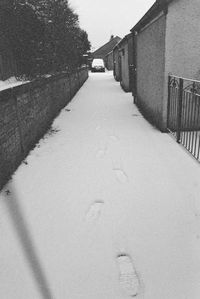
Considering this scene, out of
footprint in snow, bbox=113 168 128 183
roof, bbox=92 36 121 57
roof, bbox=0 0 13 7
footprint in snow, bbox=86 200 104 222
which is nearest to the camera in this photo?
footprint in snow, bbox=86 200 104 222

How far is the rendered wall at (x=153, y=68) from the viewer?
6.66 m

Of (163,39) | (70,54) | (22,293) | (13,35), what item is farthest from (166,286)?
(70,54)

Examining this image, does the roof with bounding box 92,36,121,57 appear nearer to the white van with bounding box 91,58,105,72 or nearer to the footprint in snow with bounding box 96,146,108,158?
the white van with bounding box 91,58,105,72

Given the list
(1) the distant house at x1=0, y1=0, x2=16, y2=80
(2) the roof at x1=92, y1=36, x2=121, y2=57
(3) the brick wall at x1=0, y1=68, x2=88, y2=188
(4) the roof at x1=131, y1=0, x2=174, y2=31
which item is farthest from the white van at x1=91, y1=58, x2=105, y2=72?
(3) the brick wall at x1=0, y1=68, x2=88, y2=188

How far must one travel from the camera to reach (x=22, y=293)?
90.7 inches

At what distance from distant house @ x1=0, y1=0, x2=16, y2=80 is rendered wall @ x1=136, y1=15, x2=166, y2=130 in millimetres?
4389

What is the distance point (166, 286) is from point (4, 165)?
2906 millimetres

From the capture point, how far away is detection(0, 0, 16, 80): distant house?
894 cm

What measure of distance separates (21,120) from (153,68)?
4.07 meters

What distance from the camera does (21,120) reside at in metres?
5.27

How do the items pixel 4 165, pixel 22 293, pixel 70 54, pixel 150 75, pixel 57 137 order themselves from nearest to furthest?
pixel 22 293 → pixel 4 165 → pixel 57 137 → pixel 150 75 → pixel 70 54

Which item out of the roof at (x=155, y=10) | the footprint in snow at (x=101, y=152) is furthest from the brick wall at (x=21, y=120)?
the roof at (x=155, y=10)

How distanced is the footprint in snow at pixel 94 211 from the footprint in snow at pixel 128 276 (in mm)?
712

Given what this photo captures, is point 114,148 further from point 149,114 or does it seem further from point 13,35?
point 13,35
